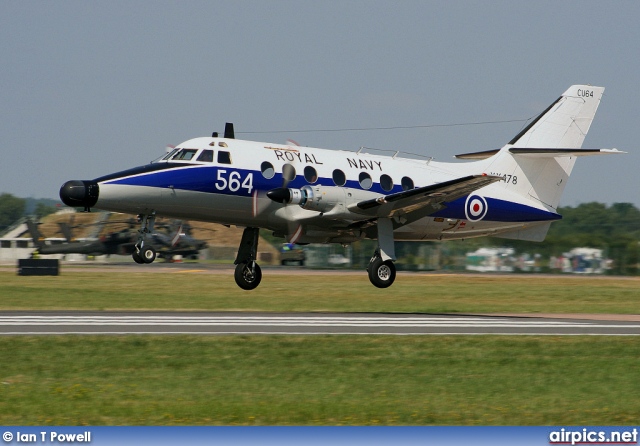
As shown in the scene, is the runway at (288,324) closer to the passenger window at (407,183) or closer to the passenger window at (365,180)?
the passenger window at (365,180)

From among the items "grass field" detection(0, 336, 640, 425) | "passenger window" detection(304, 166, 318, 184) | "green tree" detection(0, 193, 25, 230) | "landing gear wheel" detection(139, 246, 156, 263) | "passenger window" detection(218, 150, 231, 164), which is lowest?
"grass field" detection(0, 336, 640, 425)

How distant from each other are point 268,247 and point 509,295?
146ft

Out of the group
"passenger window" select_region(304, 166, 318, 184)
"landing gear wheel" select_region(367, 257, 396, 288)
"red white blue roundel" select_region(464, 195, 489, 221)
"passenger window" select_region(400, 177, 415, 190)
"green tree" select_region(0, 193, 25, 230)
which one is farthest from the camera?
"green tree" select_region(0, 193, 25, 230)

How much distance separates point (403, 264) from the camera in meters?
63.4

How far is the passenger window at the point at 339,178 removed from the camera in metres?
25.6

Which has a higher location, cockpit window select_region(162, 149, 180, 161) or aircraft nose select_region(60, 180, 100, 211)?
cockpit window select_region(162, 149, 180, 161)

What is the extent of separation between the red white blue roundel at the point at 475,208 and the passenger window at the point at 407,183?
87.9 inches

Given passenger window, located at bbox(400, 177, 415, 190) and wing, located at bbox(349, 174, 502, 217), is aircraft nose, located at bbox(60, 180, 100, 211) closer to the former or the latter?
wing, located at bbox(349, 174, 502, 217)

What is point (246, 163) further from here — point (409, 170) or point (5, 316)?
point (5, 316)

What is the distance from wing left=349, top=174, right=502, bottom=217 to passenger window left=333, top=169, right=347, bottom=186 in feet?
3.46

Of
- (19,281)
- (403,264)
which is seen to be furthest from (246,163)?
(403,264)

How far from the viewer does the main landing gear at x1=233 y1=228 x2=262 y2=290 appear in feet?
90.2

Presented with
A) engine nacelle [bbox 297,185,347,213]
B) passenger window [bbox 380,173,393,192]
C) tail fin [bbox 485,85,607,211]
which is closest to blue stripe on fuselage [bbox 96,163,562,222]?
passenger window [bbox 380,173,393,192]

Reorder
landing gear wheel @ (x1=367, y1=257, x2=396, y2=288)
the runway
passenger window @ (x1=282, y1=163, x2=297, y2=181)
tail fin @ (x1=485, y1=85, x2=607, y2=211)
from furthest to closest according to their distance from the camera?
tail fin @ (x1=485, y1=85, x2=607, y2=211)
landing gear wheel @ (x1=367, y1=257, x2=396, y2=288)
passenger window @ (x1=282, y1=163, x2=297, y2=181)
the runway
